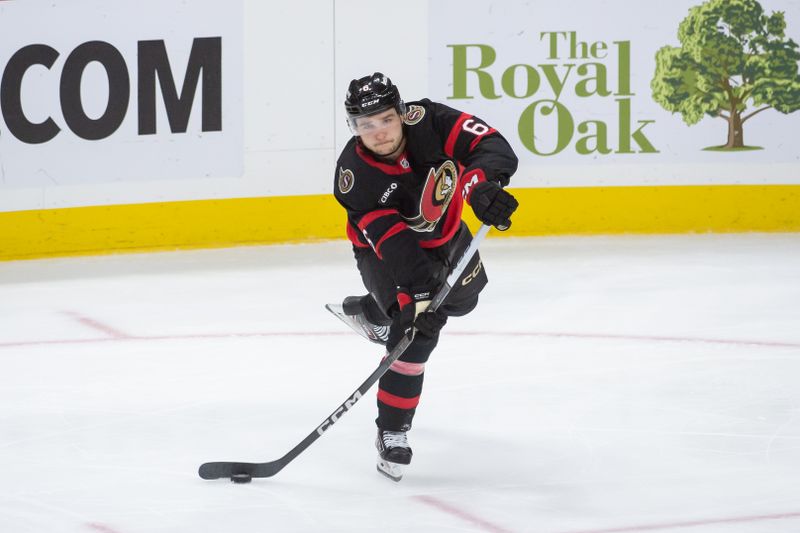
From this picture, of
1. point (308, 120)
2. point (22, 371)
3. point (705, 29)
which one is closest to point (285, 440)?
point (22, 371)

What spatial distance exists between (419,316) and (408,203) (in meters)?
0.28

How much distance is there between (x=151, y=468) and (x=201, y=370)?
3.53 feet

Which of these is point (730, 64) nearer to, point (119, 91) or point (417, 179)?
point (119, 91)

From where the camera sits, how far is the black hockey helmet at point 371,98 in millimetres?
2922

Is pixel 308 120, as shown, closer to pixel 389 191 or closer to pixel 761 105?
pixel 761 105

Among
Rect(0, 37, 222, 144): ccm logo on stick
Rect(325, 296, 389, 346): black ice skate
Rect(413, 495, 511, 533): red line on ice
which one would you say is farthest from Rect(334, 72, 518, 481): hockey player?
Rect(0, 37, 222, 144): ccm logo on stick

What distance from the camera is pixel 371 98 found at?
9.59ft

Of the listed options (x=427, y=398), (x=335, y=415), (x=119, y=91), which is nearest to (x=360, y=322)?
(x=427, y=398)

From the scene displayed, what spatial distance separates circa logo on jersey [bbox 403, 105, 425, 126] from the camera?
3.06 meters

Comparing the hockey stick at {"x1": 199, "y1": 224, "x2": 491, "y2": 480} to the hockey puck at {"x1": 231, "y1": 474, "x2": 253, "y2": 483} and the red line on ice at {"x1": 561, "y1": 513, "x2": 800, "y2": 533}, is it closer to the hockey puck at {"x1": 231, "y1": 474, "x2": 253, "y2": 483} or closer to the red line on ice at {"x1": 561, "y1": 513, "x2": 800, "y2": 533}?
the hockey puck at {"x1": 231, "y1": 474, "x2": 253, "y2": 483}

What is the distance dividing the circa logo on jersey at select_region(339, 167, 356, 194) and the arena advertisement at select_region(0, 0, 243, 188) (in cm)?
339

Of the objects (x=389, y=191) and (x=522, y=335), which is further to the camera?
(x=522, y=335)

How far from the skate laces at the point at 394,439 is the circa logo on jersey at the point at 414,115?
0.71 metres

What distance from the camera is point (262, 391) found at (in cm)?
397
